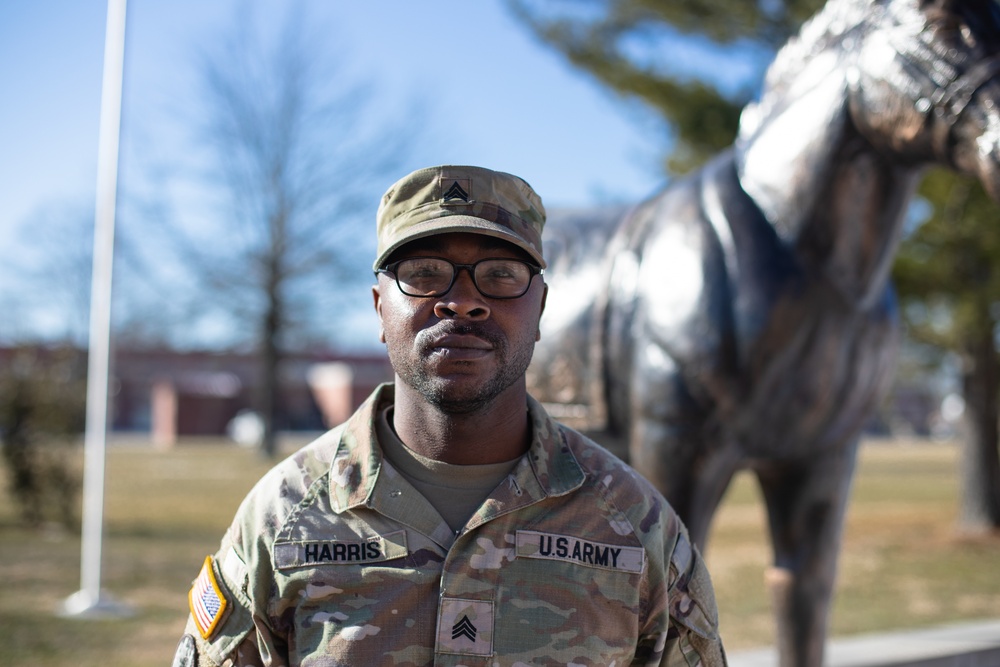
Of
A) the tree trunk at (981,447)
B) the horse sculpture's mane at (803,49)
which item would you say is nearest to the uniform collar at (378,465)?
the horse sculpture's mane at (803,49)

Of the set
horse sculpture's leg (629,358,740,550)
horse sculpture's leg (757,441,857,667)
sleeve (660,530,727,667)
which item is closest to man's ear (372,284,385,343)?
sleeve (660,530,727,667)

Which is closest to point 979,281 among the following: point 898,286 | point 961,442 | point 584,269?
point 898,286

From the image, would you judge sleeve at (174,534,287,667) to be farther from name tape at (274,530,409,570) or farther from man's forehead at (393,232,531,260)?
man's forehead at (393,232,531,260)

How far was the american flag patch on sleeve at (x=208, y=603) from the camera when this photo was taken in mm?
1541

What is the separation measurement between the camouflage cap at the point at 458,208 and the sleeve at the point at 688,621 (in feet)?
1.84

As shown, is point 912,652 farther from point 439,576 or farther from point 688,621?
point 439,576

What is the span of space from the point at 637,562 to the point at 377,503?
422 millimetres

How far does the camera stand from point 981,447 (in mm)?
12164

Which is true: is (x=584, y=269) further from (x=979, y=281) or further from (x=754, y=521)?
(x=754, y=521)

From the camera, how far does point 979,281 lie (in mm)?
10273

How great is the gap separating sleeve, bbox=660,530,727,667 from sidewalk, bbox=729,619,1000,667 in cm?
309

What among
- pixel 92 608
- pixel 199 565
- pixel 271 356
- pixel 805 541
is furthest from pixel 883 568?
pixel 271 356

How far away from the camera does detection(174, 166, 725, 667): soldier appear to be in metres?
1.52

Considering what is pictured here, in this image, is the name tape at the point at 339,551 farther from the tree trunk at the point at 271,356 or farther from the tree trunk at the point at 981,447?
the tree trunk at the point at 271,356
